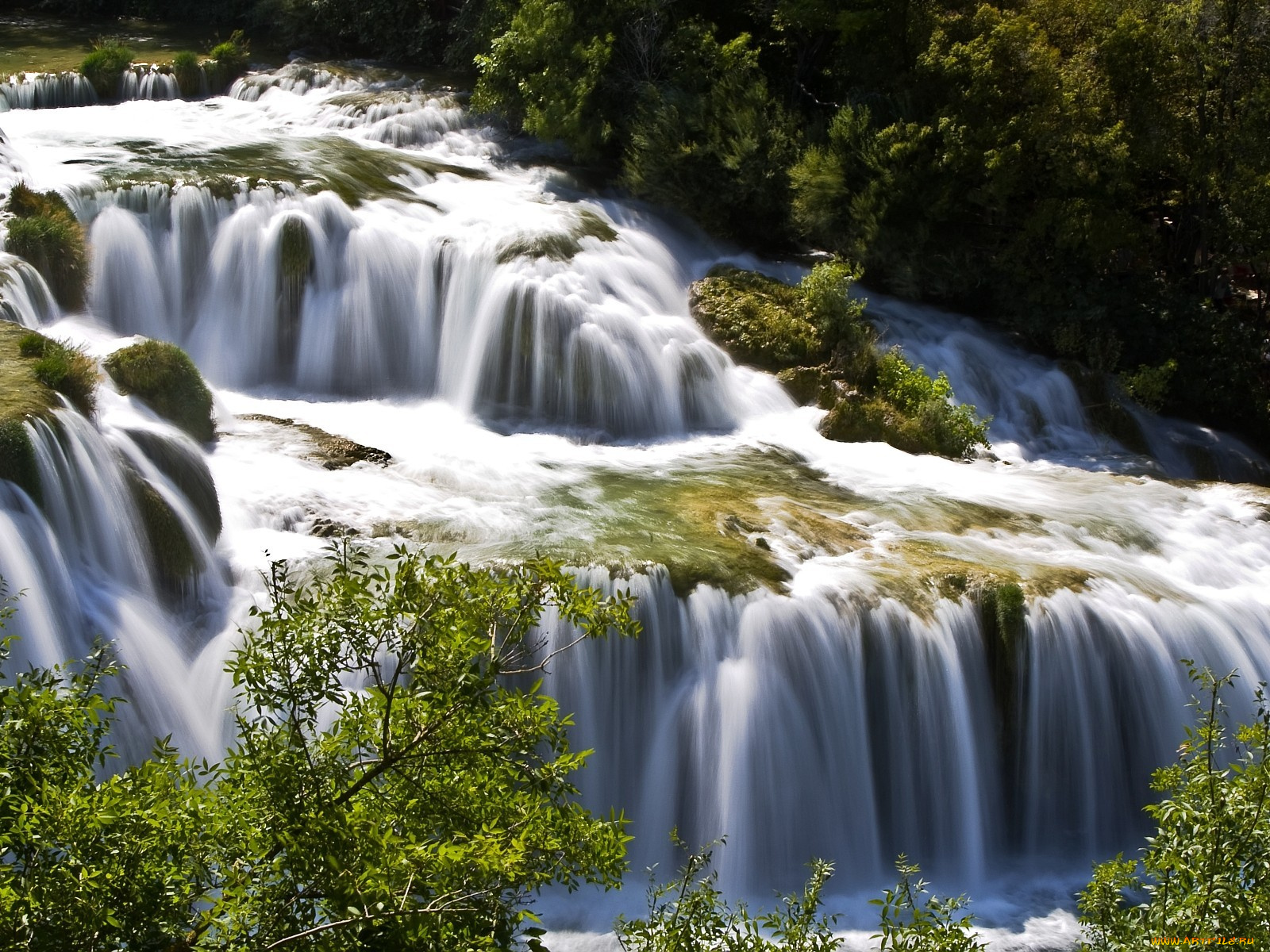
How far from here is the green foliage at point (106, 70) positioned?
81.5 feet

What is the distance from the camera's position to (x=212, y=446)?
1430cm

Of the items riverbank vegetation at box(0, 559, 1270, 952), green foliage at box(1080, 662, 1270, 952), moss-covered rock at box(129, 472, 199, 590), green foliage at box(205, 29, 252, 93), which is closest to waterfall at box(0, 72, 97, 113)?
green foliage at box(205, 29, 252, 93)

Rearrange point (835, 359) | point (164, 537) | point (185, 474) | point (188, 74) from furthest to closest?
point (188, 74) < point (835, 359) < point (185, 474) < point (164, 537)

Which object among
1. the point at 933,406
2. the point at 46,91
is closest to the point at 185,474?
the point at 933,406

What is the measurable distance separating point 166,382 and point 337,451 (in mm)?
1932

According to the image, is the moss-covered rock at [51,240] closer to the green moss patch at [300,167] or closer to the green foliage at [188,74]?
the green moss patch at [300,167]

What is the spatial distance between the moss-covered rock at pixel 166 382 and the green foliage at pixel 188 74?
13315mm

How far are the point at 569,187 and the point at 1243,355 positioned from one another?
11.3 meters

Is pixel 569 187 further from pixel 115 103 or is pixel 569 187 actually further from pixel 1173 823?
pixel 1173 823

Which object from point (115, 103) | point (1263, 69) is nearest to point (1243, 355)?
point (1263, 69)

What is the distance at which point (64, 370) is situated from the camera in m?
12.2

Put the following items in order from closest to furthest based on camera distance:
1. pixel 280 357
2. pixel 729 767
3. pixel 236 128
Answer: pixel 729 767, pixel 280 357, pixel 236 128

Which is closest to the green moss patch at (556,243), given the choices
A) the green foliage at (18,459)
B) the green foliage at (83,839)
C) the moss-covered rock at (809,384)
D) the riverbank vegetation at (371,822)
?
the moss-covered rock at (809,384)

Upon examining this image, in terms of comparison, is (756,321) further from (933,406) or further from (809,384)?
(933,406)
